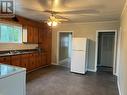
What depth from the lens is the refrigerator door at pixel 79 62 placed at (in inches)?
208

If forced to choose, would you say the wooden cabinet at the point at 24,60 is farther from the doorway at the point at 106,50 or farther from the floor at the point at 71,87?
the doorway at the point at 106,50

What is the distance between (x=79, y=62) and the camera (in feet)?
17.7

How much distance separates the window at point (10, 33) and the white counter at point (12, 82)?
3.11 metres

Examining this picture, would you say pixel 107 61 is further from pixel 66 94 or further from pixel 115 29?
pixel 66 94

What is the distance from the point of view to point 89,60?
6.04m

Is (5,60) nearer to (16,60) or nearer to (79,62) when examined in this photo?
(16,60)

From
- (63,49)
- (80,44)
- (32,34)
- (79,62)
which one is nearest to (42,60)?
(32,34)

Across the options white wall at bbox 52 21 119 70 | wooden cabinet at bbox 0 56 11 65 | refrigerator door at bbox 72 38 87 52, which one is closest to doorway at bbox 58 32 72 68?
white wall at bbox 52 21 119 70

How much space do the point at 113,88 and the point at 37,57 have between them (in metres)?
3.64

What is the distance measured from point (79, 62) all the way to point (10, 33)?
3274 mm

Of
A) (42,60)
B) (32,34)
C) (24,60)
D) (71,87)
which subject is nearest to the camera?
(71,87)

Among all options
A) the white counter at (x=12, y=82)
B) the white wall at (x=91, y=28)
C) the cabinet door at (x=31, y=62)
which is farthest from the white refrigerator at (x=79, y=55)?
the white counter at (x=12, y=82)

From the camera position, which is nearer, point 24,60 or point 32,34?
point 24,60

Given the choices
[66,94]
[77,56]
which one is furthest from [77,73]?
[66,94]
